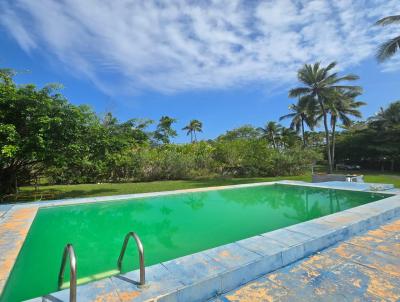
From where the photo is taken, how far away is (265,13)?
8578mm

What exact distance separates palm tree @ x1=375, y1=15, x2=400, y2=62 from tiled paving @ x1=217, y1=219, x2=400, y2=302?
16.0m

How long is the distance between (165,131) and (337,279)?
90.3 ft

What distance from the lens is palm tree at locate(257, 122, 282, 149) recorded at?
38.0 m

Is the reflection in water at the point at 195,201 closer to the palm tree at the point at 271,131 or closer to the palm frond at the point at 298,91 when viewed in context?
the palm frond at the point at 298,91

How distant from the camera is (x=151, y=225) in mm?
6574

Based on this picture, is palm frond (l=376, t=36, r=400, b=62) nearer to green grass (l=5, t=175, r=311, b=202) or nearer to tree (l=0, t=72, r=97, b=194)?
green grass (l=5, t=175, r=311, b=202)

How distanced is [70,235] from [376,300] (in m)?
6.02

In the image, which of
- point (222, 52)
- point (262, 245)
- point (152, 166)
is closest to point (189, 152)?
point (152, 166)

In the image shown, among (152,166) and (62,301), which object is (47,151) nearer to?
(62,301)

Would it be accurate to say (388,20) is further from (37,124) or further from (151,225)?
(37,124)

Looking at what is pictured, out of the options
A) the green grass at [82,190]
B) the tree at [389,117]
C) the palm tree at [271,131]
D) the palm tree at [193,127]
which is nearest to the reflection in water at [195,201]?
the green grass at [82,190]

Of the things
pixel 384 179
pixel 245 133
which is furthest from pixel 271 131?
pixel 384 179

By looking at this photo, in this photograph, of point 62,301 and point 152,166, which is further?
point 152,166

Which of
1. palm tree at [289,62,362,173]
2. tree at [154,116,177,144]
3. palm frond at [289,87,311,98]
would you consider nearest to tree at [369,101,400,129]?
palm tree at [289,62,362,173]
